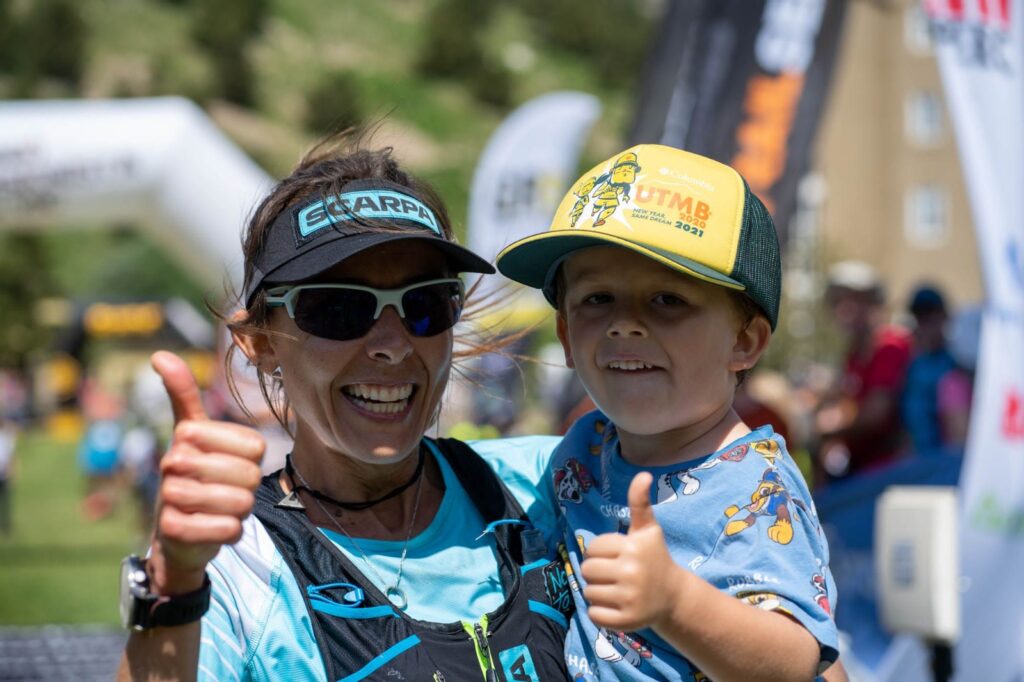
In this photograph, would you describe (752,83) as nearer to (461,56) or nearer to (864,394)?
(864,394)

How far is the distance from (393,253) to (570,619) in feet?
2.10

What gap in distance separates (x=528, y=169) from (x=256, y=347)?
29.3ft

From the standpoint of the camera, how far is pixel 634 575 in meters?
1.47

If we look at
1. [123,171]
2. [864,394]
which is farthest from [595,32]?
[864,394]

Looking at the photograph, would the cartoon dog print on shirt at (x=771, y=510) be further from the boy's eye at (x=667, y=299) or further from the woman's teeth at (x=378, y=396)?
the woman's teeth at (x=378, y=396)

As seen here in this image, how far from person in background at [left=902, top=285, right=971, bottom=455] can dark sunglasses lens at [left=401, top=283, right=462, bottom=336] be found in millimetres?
4308

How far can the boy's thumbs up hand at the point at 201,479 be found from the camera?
1337 mm

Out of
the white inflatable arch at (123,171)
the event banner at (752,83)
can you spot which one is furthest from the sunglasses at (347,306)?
the white inflatable arch at (123,171)

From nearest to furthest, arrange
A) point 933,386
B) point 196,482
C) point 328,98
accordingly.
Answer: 1. point 196,482
2. point 933,386
3. point 328,98

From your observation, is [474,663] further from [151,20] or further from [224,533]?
[151,20]

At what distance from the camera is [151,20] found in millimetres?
58219

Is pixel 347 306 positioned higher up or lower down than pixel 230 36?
higher up

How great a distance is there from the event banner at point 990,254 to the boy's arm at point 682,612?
10.1 ft

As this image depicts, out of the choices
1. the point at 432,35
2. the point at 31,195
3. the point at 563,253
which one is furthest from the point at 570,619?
the point at 432,35
